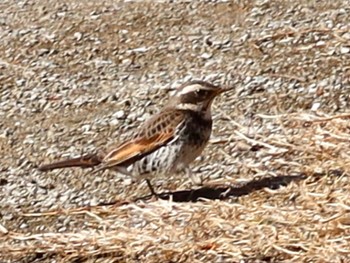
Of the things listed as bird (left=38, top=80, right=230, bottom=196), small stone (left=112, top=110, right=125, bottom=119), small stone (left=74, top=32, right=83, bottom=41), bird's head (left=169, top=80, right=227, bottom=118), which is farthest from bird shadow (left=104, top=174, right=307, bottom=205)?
small stone (left=74, top=32, right=83, bottom=41)

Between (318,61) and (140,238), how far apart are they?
10.7 feet

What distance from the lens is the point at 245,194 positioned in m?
8.82

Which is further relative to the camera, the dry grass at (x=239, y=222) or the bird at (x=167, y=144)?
the bird at (x=167, y=144)

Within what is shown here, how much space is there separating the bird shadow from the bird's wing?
29 cm

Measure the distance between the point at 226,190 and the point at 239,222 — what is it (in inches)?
28.2

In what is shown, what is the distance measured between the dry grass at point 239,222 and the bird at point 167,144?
212 mm

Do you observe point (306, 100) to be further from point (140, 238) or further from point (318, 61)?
point (140, 238)

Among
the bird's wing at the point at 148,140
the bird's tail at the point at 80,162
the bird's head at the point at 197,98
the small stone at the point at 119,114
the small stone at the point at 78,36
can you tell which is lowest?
the small stone at the point at 78,36

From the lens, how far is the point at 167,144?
9039 mm

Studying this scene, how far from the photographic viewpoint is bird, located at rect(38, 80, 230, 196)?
8992 millimetres

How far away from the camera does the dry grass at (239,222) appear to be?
7.89m

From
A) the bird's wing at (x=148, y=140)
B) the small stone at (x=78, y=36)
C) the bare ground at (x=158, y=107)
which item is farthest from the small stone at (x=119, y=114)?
the small stone at (x=78, y=36)

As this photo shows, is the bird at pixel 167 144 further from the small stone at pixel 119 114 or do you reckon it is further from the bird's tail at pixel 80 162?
the small stone at pixel 119 114

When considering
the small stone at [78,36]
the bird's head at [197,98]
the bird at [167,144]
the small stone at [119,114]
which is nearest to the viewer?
the bird at [167,144]
